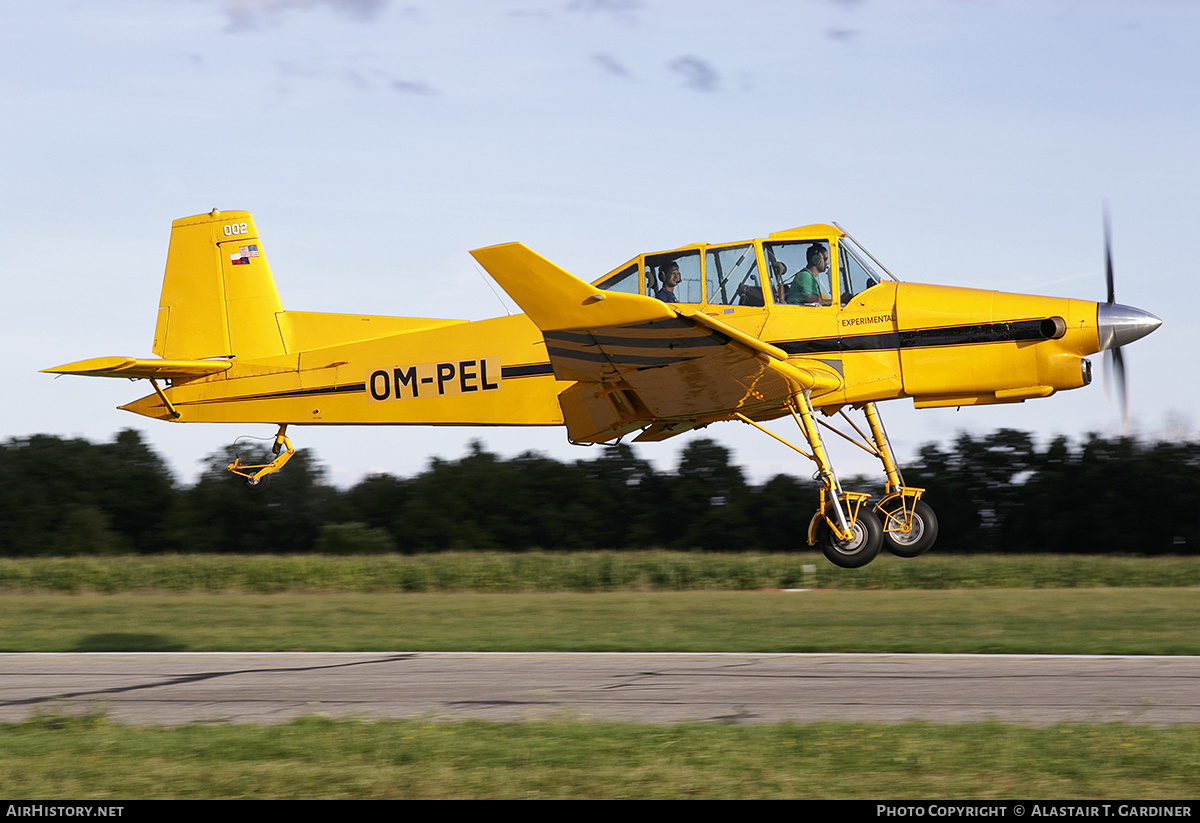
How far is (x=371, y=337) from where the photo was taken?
13.9m

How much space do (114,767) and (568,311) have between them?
5.00m

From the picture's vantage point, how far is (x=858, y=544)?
11.3 meters

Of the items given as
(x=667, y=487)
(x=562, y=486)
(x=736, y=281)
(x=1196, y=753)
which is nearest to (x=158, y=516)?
(x=562, y=486)

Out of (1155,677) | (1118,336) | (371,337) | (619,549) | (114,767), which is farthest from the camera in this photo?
(619,549)

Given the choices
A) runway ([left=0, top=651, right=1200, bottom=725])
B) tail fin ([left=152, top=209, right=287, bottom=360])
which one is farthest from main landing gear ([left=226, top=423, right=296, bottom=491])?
runway ([left=0, top=651, right=1200, bottom=725])

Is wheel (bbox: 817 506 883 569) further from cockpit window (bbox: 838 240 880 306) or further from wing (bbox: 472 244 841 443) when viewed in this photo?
cockpit window (bbox: 838 240 880 306)

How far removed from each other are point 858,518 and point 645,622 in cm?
1010

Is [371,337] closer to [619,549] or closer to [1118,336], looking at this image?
[1118,336]

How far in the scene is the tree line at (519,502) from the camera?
48500 mm

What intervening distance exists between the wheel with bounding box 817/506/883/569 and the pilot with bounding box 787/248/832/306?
224 centimetres

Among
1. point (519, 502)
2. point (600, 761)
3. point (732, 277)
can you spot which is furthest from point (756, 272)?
point (519, 502)

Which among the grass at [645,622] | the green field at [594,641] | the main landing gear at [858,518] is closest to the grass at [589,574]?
the green field at [594,641]

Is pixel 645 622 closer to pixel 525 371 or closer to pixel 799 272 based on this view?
pixel 525 371

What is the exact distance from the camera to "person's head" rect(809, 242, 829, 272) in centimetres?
1154
